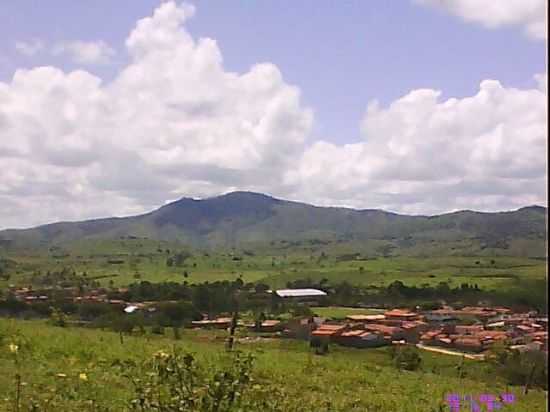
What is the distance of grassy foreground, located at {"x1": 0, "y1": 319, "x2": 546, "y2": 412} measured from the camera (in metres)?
11.4

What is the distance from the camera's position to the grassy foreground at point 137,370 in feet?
37.3

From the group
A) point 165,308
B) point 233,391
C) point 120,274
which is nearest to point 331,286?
point 120,274

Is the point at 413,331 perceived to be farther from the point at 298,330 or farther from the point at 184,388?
the point at 184,388

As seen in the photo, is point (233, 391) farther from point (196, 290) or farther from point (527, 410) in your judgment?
point (196, 290)

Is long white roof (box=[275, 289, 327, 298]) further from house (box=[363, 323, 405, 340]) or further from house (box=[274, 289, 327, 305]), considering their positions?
house (box=[363, 323, 405, 340])

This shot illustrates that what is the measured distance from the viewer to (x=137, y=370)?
14.3 meters

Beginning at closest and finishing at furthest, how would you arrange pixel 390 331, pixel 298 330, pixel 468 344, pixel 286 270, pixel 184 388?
1. pixel 184 388
2. pixel 468 344
3. pixel 298 330
4. pixel 390 331
5. pixel 286 270

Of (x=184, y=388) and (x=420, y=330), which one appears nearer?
(x=184, y=388)

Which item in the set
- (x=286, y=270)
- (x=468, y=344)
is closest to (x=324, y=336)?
(x=468, y=344)
